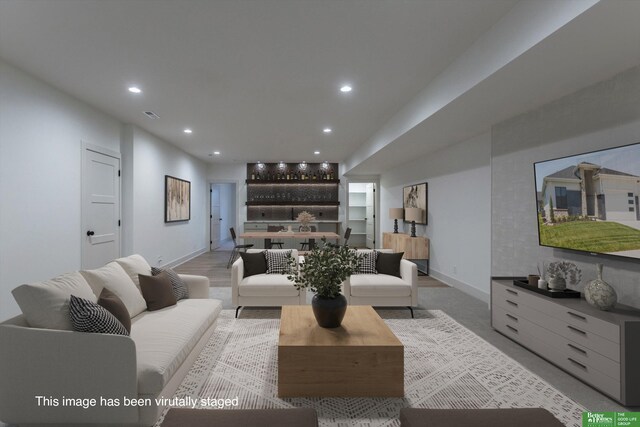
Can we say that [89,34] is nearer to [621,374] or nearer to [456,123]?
[456,123]

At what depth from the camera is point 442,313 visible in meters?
4.02

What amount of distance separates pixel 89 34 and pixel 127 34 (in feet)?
1.08

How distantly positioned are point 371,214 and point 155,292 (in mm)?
8328

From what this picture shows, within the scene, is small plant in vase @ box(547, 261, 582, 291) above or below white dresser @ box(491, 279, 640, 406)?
above

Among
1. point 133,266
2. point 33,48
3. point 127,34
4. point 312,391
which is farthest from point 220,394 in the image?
point 33,48

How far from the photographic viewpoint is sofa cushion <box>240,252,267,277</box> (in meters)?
4.21

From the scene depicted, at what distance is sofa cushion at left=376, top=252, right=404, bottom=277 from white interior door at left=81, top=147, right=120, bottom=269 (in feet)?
13.6

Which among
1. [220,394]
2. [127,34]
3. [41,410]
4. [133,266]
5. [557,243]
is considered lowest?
[220,394]

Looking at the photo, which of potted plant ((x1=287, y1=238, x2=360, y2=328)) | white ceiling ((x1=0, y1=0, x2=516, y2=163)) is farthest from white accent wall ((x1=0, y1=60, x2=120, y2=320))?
potted plant ((x1=287, y1=238, x2=360, y2=328))

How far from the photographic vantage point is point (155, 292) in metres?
2.82

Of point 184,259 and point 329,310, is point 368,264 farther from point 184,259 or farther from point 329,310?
point 184,259

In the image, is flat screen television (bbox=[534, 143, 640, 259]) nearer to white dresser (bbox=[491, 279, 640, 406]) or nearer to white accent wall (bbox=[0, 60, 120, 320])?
white dresser (bbox=[491, 279, 640, 406])

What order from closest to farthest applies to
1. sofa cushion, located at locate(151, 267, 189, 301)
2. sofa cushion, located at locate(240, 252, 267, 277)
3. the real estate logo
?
the real estate logo < sofa cushion, located at locate(151, 267, 189, 301) < sofa cushion, located at locate(240, 252, 267, 277)

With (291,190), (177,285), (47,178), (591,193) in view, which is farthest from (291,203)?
(591,193)
